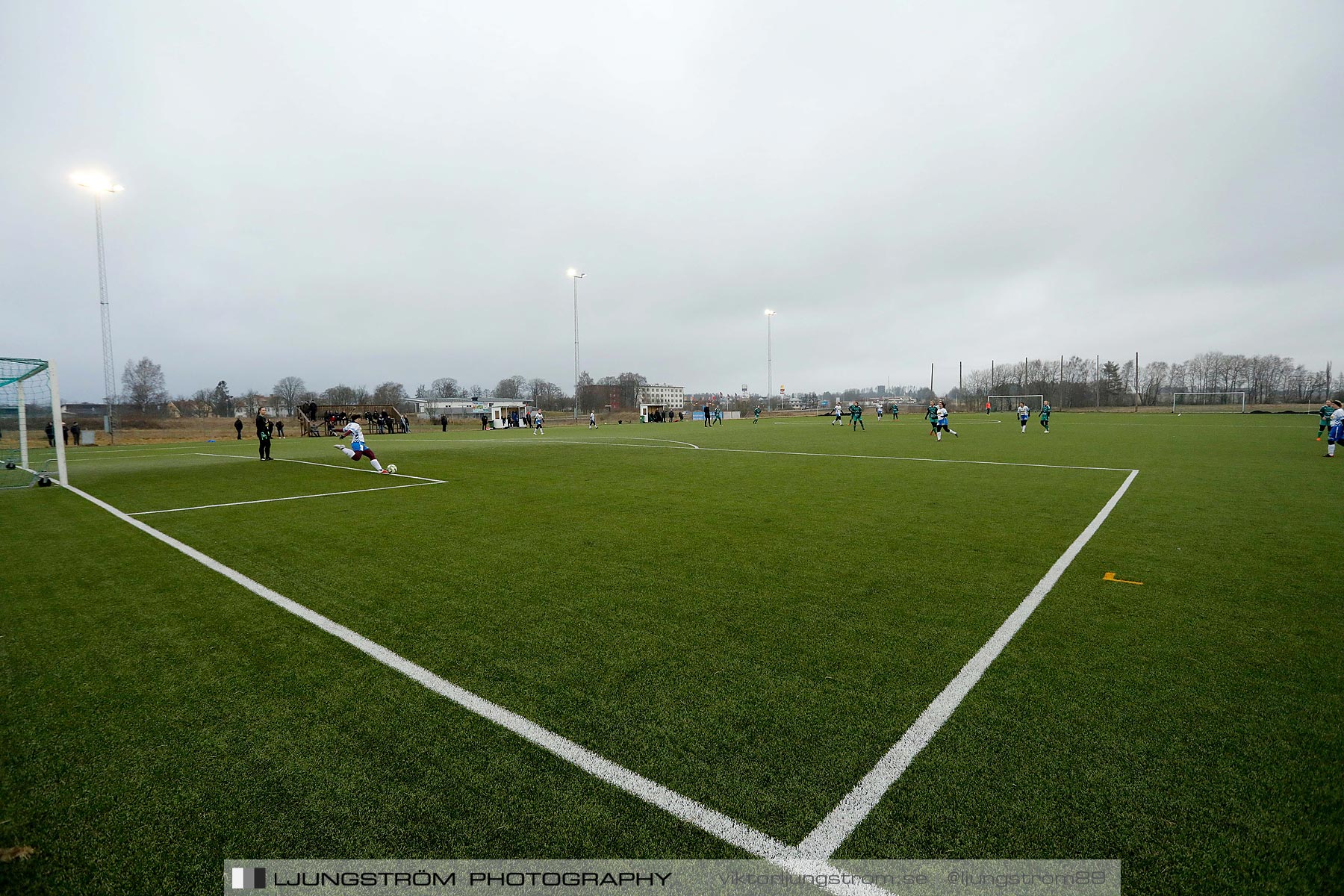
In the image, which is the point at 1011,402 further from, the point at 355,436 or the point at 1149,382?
the point at 355,436

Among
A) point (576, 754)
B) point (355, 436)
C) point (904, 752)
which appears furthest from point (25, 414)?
point (904, 752)

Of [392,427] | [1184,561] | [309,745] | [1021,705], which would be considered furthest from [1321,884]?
[392,427]

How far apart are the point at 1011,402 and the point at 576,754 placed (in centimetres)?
8866

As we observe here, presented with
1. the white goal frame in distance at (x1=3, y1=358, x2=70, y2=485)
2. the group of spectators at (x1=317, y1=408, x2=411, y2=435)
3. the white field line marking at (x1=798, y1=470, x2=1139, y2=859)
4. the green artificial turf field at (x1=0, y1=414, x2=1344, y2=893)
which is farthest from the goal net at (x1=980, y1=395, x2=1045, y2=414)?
the white goal frame in distance at (x1=3, y1=358, x2=70, y2=485)

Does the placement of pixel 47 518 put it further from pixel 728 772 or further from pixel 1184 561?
pixel 1184 561

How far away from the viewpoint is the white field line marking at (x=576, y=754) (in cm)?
226

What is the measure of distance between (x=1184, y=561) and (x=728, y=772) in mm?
6101

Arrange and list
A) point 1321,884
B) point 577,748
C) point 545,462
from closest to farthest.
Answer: point 1321,884 → point 577,748 → point 545,462

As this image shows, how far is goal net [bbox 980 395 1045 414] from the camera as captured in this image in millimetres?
75188

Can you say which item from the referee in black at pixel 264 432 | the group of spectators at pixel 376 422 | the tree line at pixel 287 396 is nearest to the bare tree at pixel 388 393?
the tree line at pixel 287 396

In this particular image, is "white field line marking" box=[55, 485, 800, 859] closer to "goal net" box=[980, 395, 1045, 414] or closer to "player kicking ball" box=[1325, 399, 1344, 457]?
"player kicking ball" box=[1325, 399, 1344, 457]

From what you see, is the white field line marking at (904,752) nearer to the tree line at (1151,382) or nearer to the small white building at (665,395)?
the tree line at (1151,382)

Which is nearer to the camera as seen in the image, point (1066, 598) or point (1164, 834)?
point (1164, 834)

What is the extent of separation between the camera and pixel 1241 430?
2906cm
